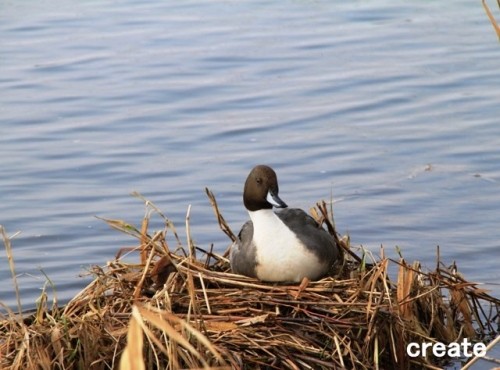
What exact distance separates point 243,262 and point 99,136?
5.26m

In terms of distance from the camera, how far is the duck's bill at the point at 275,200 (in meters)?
6.68

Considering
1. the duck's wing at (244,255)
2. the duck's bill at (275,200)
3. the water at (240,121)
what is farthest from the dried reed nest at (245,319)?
the water at (240,121)

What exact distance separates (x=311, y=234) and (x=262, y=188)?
0.36 m

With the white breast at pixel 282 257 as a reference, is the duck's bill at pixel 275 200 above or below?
above

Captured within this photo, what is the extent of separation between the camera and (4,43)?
14922 millimetres

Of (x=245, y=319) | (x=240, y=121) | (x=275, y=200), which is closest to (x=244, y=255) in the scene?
(x=275, y=200)

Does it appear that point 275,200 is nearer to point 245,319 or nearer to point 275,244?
point 275,244

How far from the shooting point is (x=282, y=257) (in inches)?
260

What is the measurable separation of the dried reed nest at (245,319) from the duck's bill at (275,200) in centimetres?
39

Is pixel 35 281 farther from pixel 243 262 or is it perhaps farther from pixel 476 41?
pixel 476 41

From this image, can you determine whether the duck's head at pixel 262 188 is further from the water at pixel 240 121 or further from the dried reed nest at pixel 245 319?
the water at pixel 240 121

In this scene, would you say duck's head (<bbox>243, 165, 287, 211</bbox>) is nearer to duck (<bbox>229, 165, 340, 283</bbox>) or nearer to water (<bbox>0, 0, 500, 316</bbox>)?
duck (<bbox>229, 165, 340, 283</bbox>)

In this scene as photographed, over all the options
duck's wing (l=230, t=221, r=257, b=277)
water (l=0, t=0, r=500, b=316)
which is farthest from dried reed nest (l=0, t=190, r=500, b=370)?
water (l=0, t=0, r=500, b=316)

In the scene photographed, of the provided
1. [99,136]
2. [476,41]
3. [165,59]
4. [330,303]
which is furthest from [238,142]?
[330,303]
